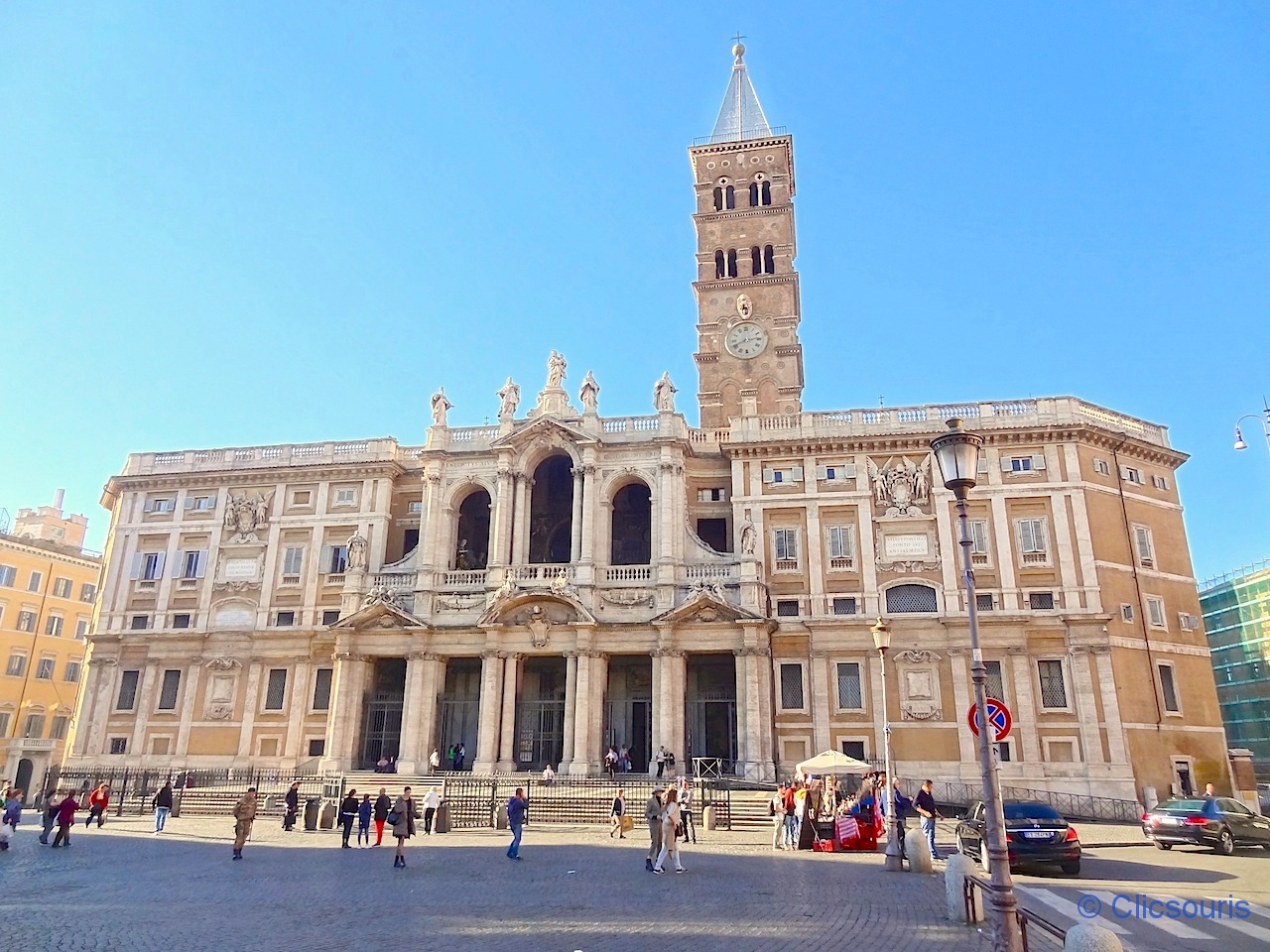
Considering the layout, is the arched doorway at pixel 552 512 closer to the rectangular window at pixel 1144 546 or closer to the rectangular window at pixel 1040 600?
the rectangular window at pixel 1040 600

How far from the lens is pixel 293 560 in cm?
4525

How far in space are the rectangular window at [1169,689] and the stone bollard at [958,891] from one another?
3111 centimetres

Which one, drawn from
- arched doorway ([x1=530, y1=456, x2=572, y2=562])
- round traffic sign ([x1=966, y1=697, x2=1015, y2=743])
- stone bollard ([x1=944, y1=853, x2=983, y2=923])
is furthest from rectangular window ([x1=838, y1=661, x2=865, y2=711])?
round traffic sign ([x1=966, y1=697, x2=1015, y2=743])

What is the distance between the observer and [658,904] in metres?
14.3

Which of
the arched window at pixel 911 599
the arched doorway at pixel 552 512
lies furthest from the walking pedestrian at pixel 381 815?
the arched window at pixel 911 599

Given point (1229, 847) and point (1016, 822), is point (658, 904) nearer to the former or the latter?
point (1016, 822)

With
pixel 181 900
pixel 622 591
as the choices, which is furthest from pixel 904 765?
pixel 181 900

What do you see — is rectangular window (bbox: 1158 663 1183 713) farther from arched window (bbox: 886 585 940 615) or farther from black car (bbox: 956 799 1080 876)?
black car (bbox: 956 799 1080 876)

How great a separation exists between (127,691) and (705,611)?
2902 cm

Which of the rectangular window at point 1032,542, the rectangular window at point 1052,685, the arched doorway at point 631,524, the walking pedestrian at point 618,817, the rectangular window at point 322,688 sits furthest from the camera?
the arched doorway at point 631,524

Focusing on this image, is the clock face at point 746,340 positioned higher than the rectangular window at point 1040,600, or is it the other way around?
the clock face at point 746,340

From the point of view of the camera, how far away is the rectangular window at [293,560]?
4506cm

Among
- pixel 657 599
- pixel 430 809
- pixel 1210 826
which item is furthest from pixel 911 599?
pixel 430 809

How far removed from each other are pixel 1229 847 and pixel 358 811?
22836 millimetres
